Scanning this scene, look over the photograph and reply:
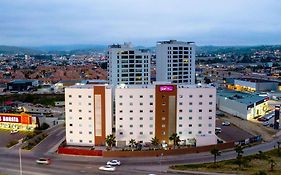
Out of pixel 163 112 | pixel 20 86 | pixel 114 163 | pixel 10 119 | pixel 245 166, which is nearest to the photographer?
pixel 245 166

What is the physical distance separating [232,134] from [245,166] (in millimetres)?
14914

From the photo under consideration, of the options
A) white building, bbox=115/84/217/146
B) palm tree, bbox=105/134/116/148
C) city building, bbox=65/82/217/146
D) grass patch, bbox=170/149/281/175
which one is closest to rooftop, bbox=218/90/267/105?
white building, bbox=115/84/217/146

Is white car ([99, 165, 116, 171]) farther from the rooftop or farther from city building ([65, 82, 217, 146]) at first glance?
the rooftop

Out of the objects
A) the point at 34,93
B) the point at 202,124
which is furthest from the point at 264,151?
the point at 34,93

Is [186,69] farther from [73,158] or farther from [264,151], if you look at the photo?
[73,158]

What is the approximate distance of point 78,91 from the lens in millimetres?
48469

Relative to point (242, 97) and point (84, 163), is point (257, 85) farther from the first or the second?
point (84, 163)

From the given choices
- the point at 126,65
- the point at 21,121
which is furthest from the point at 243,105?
the point at 21,121

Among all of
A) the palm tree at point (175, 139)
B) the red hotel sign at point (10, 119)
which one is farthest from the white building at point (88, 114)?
the red hotel sign at point (10, 119)

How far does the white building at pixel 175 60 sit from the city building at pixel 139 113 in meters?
30.4

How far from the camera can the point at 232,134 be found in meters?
54.9

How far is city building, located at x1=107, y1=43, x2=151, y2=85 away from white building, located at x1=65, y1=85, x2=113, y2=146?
2857cm

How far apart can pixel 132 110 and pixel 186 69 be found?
35.0 metres

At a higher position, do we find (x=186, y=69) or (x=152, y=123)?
(x=186, y=69)
